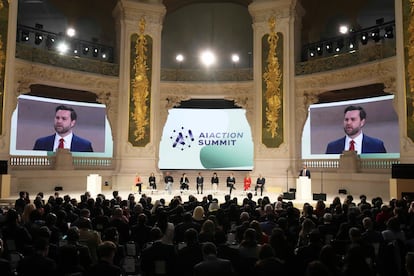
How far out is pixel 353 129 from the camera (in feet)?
76.9

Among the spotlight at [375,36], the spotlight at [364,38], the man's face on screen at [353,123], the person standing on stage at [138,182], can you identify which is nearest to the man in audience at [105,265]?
the person standing on stage at [138,182]

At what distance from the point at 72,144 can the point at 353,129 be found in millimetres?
16204

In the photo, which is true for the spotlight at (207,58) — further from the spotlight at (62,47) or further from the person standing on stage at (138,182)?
the person standing on stage at (138,182)

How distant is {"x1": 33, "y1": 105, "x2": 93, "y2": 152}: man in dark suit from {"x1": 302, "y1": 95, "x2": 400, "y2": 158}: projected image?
43.9ft

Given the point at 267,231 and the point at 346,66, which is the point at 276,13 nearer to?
the point at 346,66

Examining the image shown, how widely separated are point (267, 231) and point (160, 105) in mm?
17879

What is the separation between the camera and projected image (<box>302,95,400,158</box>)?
21947 millimetres

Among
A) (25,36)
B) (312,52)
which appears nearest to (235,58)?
Result: (312,52)

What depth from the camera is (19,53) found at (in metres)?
19.7

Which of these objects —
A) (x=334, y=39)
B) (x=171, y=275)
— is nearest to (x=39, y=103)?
(x=334, y=39)

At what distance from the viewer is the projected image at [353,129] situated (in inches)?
864

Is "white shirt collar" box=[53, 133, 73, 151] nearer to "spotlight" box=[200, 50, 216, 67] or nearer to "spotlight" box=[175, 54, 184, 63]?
"spotlight" box=[175, 54, 184, 63]

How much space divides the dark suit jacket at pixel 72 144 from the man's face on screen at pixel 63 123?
498mm

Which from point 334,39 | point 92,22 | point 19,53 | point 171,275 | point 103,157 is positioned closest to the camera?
point 171,275
